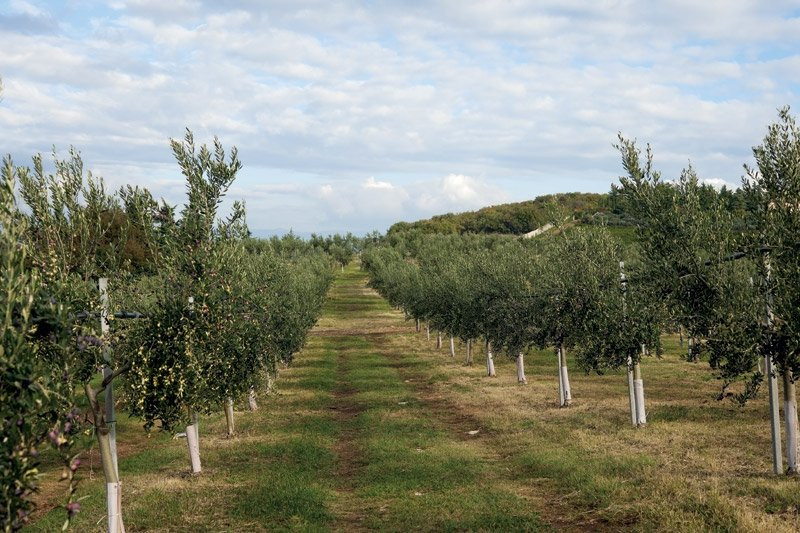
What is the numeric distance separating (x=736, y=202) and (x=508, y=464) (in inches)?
441

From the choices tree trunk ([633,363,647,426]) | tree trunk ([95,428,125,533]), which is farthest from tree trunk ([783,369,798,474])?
tree trunk ([95,428,125,533])

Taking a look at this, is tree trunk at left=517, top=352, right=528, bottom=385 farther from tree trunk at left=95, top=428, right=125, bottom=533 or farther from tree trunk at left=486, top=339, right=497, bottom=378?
tree trunk at left=95, top=428, right=125, bottom=533

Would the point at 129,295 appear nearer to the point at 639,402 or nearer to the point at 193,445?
the point at 193,445

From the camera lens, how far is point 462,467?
915 inches

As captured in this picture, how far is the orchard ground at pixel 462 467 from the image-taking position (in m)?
17.9

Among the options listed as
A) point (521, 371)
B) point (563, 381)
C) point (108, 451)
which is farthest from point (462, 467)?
point (521, 371)

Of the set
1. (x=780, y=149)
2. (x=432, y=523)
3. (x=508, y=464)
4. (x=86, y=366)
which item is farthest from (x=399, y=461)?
(x=780, y=149)

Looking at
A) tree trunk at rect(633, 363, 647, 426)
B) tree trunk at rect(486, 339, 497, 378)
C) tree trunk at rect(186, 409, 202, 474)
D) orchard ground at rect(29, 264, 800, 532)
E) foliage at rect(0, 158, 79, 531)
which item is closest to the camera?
foliage at rect(0, 158, 79, 531)

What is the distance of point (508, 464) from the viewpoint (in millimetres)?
23750

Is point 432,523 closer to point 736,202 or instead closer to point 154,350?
point 154,350

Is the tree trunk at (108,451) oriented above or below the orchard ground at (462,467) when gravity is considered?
above

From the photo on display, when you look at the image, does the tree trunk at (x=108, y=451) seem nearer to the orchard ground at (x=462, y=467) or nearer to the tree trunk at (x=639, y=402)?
the orchard ground at (x=462, y=467)

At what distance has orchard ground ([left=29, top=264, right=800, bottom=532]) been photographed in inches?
704

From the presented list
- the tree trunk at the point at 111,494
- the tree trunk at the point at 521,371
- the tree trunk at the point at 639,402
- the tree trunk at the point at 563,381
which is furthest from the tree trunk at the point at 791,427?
the tree trunk at the point at 521,371
